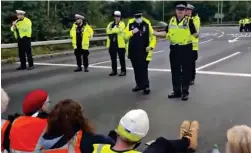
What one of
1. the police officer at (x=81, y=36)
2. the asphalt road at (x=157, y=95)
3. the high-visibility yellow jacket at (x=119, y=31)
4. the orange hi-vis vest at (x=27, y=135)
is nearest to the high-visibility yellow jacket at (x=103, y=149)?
the orange hi-vis vest at (x=27, y=135)

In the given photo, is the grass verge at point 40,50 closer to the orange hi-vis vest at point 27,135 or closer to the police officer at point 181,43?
the police officer at point 181,43

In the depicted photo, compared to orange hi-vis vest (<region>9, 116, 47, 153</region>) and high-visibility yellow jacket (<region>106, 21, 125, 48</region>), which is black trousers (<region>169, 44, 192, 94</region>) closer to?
high-visibility yellow jacket (<region>106, 21, 125, 48</region>)

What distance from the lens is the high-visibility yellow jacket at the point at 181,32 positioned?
8.30m

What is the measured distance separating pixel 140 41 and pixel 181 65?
1.06m

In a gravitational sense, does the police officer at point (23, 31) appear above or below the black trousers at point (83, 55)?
above

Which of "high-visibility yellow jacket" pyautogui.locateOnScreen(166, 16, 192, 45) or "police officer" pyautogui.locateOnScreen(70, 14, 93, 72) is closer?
"high-visibility yellow jacket" pyautogui.locateOnScreen(166, 16, 192, 45)

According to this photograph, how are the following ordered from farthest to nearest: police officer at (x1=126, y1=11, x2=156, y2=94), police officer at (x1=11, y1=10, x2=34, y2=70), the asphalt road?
police officer at (x1=11, y1=10, x2=34, y2=70)
police officer at (x1=126, y1=11, x2=156, y2=94)
the asphalt road

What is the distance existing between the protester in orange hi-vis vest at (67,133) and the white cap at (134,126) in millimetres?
548

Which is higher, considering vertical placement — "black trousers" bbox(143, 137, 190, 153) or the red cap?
the red cap

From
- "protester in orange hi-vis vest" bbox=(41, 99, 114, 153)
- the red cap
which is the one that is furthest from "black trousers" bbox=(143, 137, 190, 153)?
the red cap

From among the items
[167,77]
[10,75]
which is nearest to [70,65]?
[10,75]

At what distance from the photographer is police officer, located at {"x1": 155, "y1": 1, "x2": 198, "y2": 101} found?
8.31 metres

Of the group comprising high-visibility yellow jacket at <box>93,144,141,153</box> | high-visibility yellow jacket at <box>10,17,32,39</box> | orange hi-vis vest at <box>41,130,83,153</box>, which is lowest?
orange hi-vis vest at <box>41,130,83,153</box>

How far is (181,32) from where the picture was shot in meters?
8.31
